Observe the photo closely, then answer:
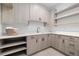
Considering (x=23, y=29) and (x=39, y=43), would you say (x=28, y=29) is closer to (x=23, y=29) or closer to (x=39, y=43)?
(x=23, y=29)

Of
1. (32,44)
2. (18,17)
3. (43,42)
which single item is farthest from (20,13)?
(43,42)

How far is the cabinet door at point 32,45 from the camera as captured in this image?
1936 mm

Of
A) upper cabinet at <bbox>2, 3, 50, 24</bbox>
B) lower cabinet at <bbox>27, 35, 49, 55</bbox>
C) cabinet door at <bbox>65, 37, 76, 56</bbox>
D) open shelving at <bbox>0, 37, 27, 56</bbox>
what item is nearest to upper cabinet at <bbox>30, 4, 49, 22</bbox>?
upper cabinet at <bbox>2, 3, 50, 24</bbox>

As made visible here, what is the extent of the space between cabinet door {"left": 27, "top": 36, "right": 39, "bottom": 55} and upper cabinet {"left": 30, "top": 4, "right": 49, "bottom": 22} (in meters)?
0.81

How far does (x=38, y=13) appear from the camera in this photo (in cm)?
272

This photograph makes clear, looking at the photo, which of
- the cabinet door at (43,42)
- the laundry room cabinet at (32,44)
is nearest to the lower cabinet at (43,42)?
the cabinet door at (43,42)

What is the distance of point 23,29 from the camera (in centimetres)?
248

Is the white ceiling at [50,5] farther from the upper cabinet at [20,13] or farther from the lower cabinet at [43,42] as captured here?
the lower cabinet at [43,42]

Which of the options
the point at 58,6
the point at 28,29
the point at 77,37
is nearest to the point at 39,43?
the point at 28,29

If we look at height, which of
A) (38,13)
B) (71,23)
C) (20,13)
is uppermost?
(38,13)

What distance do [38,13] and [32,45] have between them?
143 cm

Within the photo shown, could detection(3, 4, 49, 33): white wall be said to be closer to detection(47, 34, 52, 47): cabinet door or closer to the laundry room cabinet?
the laundry room cabinet

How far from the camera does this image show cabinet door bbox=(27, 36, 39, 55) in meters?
1.94

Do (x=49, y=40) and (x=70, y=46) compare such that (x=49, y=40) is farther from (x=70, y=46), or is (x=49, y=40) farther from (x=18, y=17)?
(x=18, y=17)
